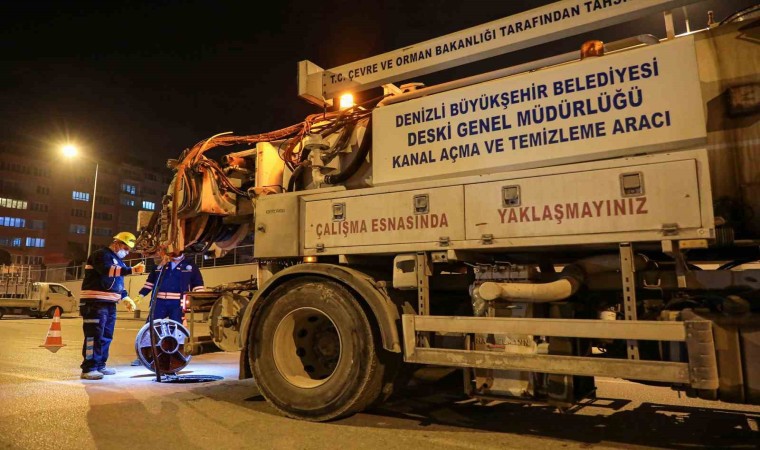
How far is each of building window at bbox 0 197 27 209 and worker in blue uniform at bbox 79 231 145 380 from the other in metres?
72.3

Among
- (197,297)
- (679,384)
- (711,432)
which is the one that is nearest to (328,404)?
(197,297)

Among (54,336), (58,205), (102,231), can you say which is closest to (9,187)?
(58,205)

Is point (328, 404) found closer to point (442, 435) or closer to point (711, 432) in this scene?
point (442, 435)

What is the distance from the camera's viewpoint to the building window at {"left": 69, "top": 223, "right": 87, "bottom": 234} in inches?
2847

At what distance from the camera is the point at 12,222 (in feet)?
218

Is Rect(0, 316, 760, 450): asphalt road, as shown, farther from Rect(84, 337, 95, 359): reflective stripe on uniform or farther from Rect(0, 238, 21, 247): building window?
Rect(0, 238, 21, 247): building window

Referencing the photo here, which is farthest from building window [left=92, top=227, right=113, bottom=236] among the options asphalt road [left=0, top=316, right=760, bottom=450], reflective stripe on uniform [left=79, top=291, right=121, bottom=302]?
asphalt road [left=0, top=316, right=760, bottom=450]

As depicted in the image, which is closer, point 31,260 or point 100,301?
point 100,301

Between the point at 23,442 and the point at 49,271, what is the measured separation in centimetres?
4344

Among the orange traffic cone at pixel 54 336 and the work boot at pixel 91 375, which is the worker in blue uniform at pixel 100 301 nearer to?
the work boot at pixel 91 375

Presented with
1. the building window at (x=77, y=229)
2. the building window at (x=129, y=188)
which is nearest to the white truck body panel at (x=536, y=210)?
the building window at (x=77, y=229)

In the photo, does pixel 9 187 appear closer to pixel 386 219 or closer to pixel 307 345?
pixel 307 345

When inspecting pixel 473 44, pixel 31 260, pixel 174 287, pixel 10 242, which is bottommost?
pixel 174 287

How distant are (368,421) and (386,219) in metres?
1.76
